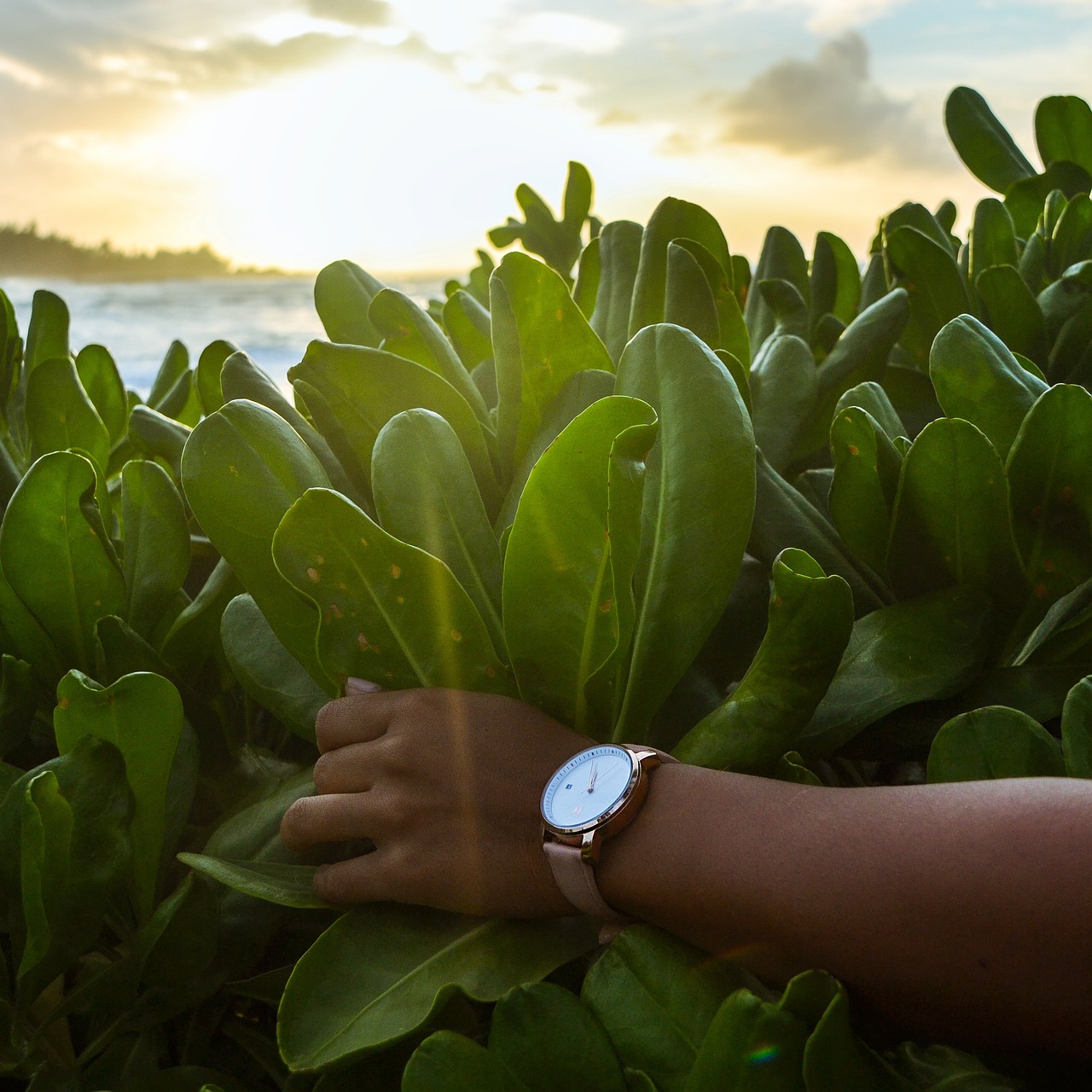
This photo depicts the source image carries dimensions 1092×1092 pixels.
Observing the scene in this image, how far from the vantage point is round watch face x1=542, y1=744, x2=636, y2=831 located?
1.98 feet

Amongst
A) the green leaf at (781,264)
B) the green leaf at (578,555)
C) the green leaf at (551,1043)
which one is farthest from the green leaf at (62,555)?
the green leaf at (781,264)

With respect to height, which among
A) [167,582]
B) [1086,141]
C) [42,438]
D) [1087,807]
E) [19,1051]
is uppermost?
[1086,141]

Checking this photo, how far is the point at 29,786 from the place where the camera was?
551mm

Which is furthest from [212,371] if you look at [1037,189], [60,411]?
[1037,189]

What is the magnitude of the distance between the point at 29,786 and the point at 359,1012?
0.70 ft

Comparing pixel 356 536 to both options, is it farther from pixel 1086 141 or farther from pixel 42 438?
pixel 1086 141

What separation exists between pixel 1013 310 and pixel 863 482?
1.35 feet

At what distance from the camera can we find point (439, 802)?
646mm

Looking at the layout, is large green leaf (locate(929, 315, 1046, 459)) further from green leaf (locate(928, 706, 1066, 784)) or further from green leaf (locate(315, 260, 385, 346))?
green leaf (locate(315, 260, 385, 346))

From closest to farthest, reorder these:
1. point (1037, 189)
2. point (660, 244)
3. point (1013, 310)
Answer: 1. point (660, 244)
2. point (1013, 310)
3. point (1037, 189)

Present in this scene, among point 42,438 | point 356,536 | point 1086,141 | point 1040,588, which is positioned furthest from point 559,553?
point 1086,141

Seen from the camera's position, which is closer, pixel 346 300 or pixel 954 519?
pixel 954 519

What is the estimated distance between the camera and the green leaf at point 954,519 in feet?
2.20

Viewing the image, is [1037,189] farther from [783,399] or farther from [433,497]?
[433,497]
